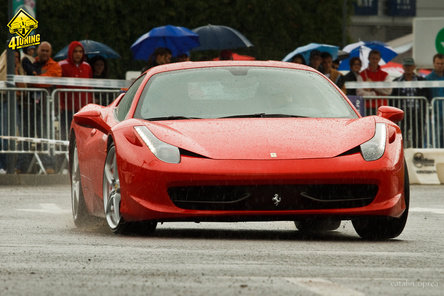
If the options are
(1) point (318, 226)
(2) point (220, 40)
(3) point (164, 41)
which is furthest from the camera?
(2) point (220, 40)

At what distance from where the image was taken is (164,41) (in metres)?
26.8

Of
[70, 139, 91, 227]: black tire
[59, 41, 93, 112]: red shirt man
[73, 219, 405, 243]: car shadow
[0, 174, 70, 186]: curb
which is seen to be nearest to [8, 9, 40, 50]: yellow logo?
[59, 41, 93, 112]: red shirt man

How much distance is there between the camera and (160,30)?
26.3m

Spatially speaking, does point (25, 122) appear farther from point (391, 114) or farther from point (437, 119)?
point (391, 114)

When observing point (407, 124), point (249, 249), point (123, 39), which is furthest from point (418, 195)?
point (123, 39)

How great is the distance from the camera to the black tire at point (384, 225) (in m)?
9.84

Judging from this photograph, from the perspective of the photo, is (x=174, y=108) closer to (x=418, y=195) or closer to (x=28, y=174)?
(x=418, y=195)

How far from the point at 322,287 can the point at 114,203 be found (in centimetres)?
370

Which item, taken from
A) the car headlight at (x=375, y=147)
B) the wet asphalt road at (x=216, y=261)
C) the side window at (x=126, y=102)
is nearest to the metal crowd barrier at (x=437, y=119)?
the wet asphalt road at (x=216, y=261)

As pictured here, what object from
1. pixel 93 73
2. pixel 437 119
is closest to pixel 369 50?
pixel 437 119

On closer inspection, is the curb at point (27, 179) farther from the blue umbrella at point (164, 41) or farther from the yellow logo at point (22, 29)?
the blue umbrella at point (164, 41)

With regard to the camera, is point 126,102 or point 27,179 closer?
point 126,102

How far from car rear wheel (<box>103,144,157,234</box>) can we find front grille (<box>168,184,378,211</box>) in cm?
46

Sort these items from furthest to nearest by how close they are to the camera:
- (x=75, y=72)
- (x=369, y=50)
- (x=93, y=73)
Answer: (x=369, y=50) < (x=93, y=73) < (x=75, y=72)
